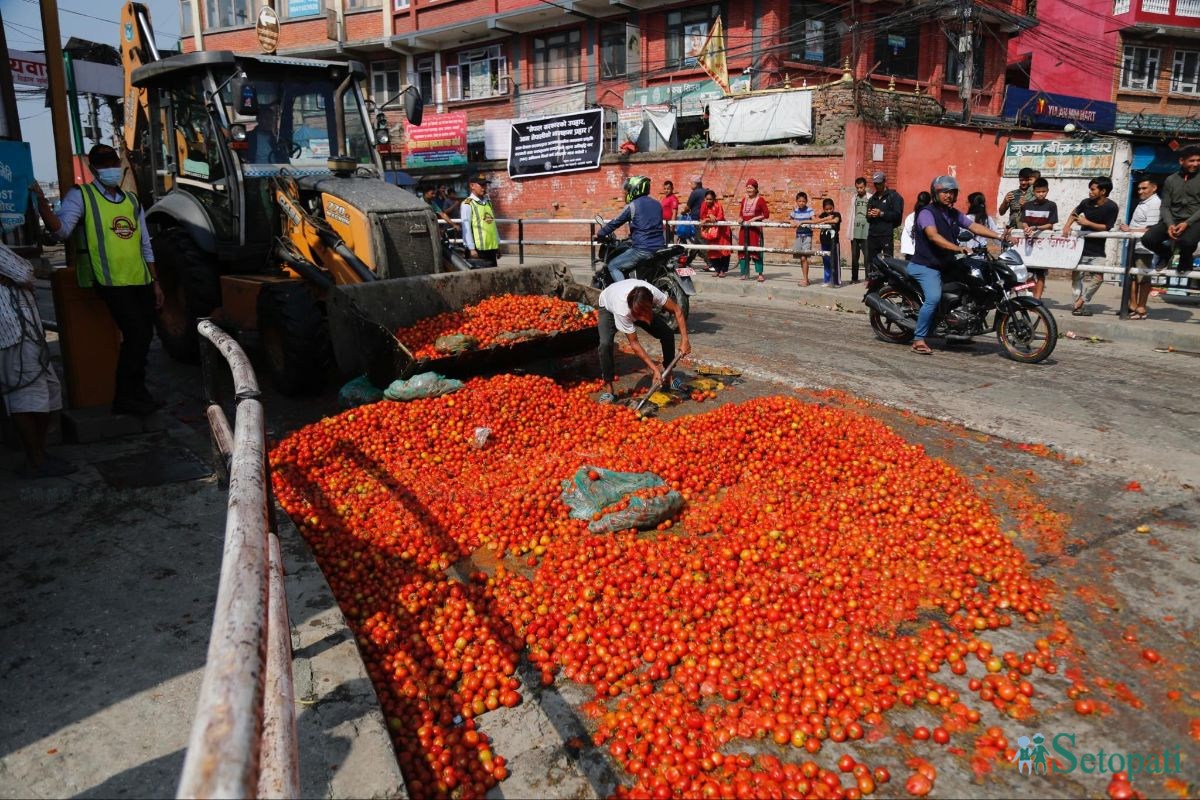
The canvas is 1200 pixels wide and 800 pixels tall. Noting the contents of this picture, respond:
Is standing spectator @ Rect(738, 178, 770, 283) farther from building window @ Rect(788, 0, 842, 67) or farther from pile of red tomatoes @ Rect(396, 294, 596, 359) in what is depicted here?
building window @ Rect(788, 0, 842, 67)

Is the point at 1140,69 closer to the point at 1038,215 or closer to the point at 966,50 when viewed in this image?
the point at 966,50

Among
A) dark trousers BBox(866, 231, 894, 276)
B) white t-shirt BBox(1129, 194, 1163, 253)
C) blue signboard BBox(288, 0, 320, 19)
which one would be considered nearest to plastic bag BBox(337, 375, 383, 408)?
dark trousers BBox(866, 231, 894, 276)

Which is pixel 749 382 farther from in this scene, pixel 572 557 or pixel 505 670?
pixel 505 670

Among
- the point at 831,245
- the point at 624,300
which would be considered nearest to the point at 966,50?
the point at 831,245

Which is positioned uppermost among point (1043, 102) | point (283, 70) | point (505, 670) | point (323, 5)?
point (323, 5)

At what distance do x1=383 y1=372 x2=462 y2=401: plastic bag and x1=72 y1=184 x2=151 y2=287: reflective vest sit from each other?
82.9 inches

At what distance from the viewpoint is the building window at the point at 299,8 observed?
3353 centimetres

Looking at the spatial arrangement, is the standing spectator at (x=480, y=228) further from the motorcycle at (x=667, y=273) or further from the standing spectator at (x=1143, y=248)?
the standing spectator at (x=1143, y=248)

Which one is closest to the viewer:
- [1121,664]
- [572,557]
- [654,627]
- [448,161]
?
[1121,664]

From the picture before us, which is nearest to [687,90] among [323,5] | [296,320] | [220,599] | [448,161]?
[448,161]

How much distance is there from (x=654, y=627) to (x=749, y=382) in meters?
4.57

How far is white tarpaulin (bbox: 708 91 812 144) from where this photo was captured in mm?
20625

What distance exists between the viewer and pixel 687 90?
2581cm

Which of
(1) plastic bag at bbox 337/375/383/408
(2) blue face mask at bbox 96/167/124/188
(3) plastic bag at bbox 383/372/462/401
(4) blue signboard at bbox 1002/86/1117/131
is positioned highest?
(4) blue signboard at bbox 1002/86/1117/131
